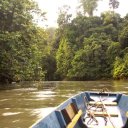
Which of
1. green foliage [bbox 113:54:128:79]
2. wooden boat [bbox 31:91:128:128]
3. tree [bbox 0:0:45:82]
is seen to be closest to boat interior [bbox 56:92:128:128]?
wooden boat [bbox 31:91:128:128]

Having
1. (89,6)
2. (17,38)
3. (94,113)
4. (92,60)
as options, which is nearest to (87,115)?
(94,113)

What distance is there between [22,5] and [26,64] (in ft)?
14.7

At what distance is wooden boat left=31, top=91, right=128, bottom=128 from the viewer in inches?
208

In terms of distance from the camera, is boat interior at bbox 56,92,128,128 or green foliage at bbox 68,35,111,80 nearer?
boat interior at bbox 56,92,128,128

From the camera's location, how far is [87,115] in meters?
7.96

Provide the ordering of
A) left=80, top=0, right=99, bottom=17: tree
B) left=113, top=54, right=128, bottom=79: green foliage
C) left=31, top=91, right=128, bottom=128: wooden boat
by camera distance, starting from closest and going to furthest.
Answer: left=31, top=91, right=128, bottom=128: wooden boat < left=113, top=54, right=128, bottom=79: green foliage < left=80, top=0, right=99, bottom=17: tree

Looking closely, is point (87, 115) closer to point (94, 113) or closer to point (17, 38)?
point (94, 113)

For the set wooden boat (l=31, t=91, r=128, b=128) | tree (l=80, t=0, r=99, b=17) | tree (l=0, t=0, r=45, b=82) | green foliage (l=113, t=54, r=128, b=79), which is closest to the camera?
wooden boat (l=31, t=91, r=128, b=128)

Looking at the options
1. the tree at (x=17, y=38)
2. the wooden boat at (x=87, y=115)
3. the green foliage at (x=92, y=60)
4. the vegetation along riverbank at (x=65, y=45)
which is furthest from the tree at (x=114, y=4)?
the wooden boat at (x=87, y=115)

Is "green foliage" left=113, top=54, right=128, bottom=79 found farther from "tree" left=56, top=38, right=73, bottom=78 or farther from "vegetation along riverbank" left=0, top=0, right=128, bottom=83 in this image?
"tree" left=56, top=38, right=73, bottom=78

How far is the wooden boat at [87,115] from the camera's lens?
17.3 feet

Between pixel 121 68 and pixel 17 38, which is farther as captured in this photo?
pixel 121 68

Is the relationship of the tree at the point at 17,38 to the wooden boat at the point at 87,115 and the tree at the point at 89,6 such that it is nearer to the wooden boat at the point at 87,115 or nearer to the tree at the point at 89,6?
the wooden boat at the point at 87,115

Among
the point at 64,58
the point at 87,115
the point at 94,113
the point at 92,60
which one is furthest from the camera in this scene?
the point at 64,58
